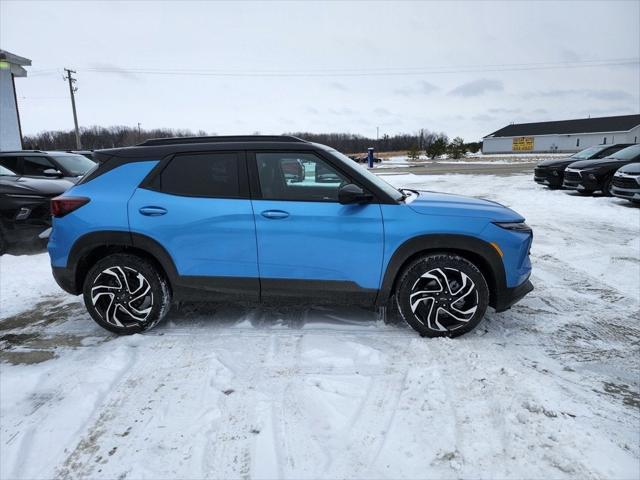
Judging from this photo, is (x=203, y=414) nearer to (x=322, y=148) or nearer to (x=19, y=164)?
(x=322, y=148)

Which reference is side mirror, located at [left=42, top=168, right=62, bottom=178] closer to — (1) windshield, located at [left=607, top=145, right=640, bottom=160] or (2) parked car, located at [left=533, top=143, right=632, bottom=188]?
(2) parked car, located at [left=533, top=143, right=632, bottom=188]

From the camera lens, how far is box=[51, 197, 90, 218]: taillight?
3.64 m

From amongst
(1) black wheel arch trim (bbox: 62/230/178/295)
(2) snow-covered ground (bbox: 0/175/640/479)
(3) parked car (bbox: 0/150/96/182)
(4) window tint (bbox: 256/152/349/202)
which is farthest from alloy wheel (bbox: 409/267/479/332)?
(3) parked car (bbox: 0/150/96/182)

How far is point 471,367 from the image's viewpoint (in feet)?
10.1

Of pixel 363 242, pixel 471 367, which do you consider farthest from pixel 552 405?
pixel 363 242

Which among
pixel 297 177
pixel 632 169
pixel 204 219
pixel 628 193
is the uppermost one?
pixel 297 177

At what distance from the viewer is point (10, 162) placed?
893 centimetres

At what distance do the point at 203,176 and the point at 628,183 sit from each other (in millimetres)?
11131

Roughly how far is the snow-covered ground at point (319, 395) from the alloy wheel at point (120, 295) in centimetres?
21

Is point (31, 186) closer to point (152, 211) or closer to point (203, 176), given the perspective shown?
point (152, 211)

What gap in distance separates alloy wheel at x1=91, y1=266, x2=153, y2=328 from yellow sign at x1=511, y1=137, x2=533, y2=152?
241 feet

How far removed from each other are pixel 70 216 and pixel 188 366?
178 centimetres

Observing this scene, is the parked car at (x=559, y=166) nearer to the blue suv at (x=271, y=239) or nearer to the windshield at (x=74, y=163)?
the blue suv at (x=271, y=239)

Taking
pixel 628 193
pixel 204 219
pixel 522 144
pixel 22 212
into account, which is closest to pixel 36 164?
pixel 22 212
